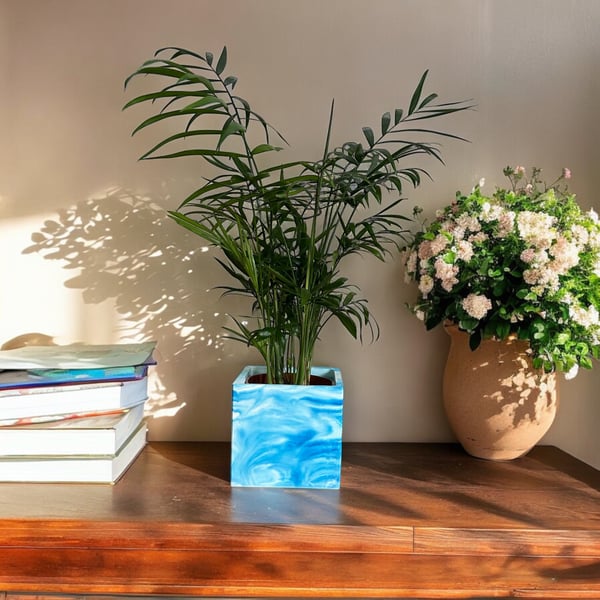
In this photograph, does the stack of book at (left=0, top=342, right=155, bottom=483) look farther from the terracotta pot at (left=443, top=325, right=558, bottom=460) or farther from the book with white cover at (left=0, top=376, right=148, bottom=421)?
the terracotta pot at (left=443, top=325, right=558, bottom=460)

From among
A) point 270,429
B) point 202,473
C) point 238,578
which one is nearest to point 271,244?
point 270,429

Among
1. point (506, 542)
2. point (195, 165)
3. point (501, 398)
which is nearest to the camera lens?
point (506, 542)

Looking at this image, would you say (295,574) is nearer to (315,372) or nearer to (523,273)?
(315,372)

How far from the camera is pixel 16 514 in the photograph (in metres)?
0.82

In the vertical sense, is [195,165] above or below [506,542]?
above

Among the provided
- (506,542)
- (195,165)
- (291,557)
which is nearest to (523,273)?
(506,542)

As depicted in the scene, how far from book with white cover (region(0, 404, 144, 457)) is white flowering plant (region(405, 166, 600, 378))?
0.64m

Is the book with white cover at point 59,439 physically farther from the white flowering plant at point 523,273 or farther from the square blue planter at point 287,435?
the white flowering plant at point 523,273

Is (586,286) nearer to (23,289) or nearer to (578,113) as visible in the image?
(578,113)

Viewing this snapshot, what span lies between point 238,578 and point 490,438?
0.56 meters

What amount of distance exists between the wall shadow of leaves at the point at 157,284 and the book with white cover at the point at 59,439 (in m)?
0.30

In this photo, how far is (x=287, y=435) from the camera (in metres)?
0.98

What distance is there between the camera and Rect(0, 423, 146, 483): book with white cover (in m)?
0.96

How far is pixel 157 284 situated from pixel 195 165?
277mm
